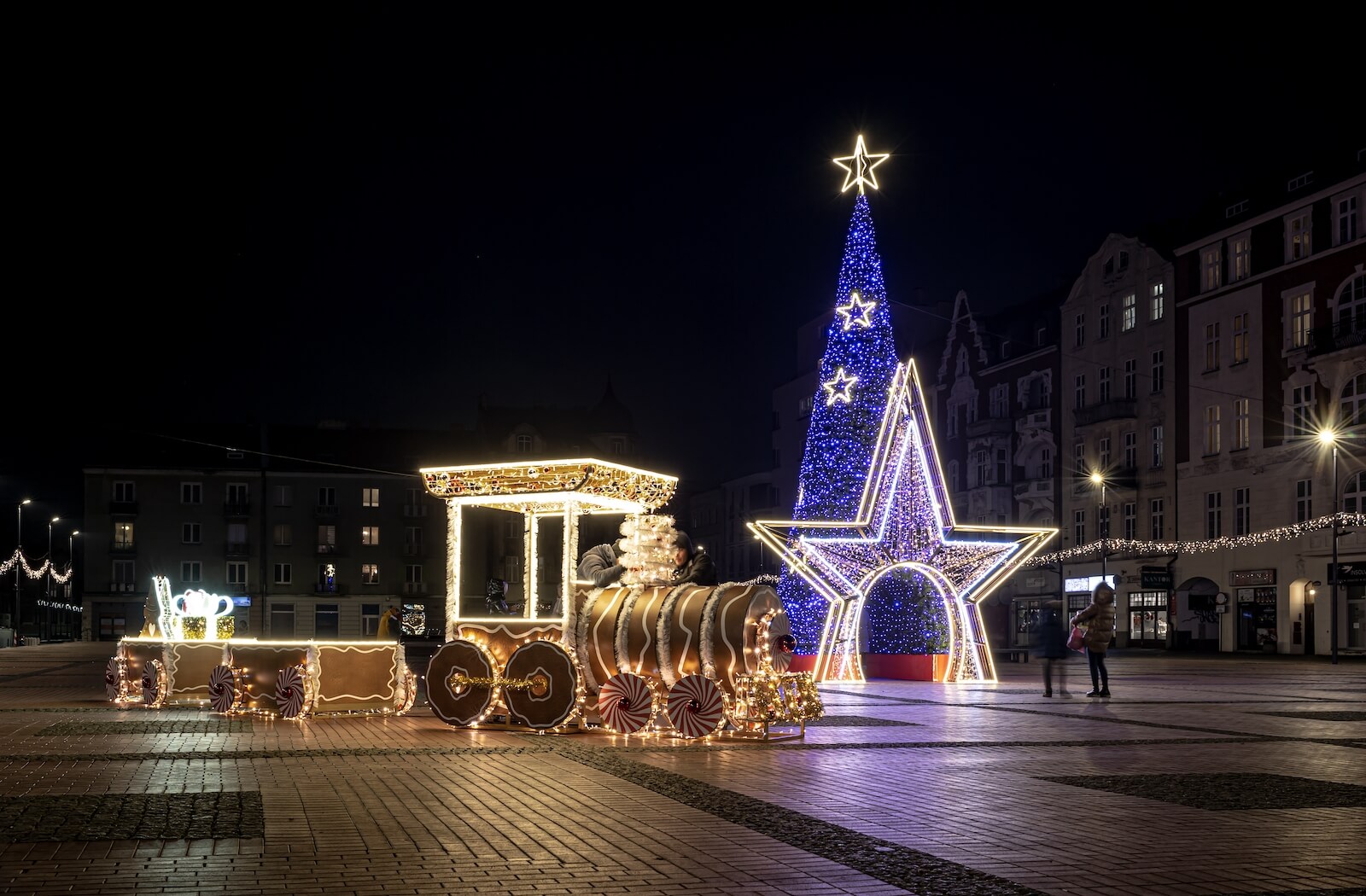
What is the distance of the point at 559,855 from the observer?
305 inches

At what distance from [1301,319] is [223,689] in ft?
129

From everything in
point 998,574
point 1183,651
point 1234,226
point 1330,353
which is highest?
point 1234,226

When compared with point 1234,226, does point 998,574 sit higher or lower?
lower

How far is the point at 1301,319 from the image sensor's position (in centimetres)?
4712

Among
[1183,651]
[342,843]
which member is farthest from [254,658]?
[1183,651]

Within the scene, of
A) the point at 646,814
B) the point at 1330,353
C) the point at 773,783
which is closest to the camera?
the point at 646,814

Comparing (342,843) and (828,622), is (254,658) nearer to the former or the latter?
(342,843)

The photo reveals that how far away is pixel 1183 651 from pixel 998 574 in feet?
89.3

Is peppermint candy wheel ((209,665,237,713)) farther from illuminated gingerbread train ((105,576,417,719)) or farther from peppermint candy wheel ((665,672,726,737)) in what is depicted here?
peppermint candy wheel ((665,672,726,737))

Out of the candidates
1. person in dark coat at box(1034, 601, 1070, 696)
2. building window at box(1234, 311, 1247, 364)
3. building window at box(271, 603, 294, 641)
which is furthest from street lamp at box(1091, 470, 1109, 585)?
building window at box(271, 603, 294, 641)

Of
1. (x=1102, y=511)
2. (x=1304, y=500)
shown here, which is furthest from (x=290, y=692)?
(x=1102, y=511)

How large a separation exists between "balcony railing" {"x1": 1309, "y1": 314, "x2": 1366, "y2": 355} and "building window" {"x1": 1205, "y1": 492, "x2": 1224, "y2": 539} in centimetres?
711

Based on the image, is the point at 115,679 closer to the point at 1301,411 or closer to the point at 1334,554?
the point at 1334,554

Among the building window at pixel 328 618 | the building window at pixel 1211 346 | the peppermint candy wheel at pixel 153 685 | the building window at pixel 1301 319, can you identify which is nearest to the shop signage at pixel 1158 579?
the building window at pixel 1211 346
